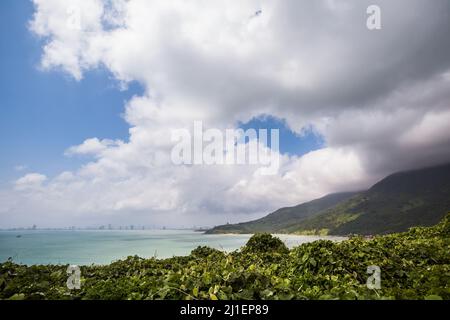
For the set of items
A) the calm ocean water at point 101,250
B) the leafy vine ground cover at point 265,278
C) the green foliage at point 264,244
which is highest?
the leafy vine ground cover at point 265,278

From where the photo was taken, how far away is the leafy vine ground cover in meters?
5.39

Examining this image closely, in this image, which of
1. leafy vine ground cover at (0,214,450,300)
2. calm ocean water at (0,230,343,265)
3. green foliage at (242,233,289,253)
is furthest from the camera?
calm ocean water at (0,230,343,265)

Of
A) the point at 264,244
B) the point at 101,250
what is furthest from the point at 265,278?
the point at 101,250

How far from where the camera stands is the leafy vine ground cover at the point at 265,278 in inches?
212

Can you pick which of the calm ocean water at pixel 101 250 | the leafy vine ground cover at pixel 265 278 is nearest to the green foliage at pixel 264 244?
the calm ocean water at pixel 101 250

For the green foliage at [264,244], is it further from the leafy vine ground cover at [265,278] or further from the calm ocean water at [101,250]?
the leafy vine ground cover at [265,278]

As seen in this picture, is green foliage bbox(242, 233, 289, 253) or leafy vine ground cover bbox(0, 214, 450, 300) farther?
green foliage bbox(242, 233, 289, 253)

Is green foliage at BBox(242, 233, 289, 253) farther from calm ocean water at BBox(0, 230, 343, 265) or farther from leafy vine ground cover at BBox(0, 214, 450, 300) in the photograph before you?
leafy vine ground cover at BBox(0, 214, 450, 300)

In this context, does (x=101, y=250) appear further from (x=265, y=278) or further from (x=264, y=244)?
(x=265, y=278)

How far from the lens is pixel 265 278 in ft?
19.7

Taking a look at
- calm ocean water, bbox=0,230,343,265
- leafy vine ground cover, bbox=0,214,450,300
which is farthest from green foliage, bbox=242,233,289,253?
leafy vine ground cover, bbox=0,214,450,300
